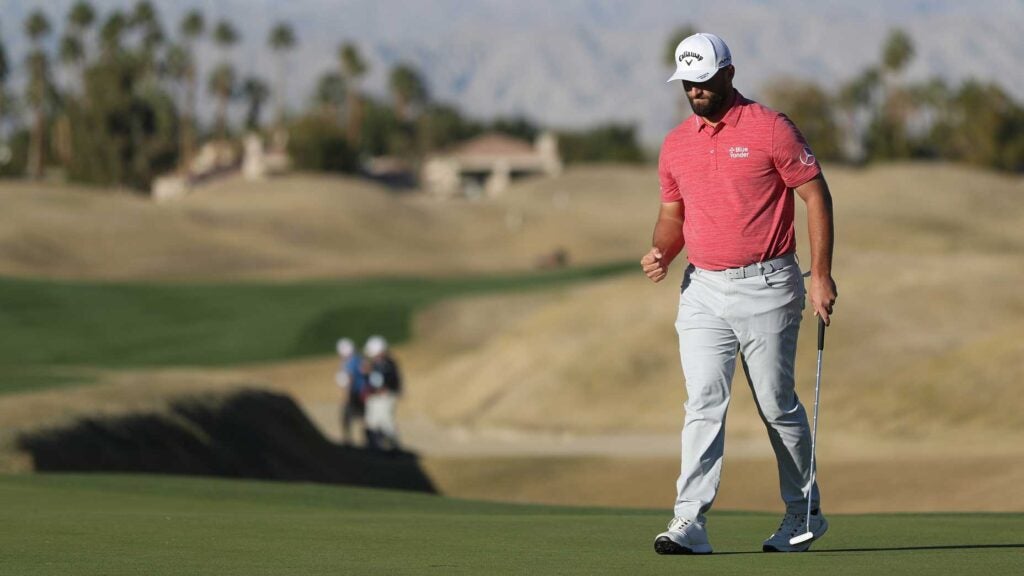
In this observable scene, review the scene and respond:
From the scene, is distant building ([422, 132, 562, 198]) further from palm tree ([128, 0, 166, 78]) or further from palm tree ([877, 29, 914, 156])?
palm tree ([877, 29, 914, 156])

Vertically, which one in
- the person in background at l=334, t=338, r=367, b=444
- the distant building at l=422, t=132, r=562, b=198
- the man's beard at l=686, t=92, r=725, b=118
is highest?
the man's beard at l=686, t=92, r=725, b=118

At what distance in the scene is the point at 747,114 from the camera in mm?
9172

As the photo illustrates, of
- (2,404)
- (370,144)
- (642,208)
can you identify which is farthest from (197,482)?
(370,144)

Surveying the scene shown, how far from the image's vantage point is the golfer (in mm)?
9078

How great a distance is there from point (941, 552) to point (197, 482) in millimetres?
10270

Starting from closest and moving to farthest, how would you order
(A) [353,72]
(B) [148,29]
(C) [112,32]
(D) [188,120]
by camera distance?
1. (C) [112,32]
2. (B) [148,29]
3. (A) [353,72]
4. (D) [188,120]

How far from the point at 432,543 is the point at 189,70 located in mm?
177866

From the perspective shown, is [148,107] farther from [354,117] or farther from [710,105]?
[710,105]

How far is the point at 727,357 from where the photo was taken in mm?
9180

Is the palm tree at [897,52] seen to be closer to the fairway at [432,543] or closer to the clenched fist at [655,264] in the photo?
the fairway at [432,543]

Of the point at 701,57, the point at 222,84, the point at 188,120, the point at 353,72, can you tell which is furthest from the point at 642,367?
the point at 222,84

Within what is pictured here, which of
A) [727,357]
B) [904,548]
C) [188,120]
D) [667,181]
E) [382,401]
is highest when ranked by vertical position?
[667,181]

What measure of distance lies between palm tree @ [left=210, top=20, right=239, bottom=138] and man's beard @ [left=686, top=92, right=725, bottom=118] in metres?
172

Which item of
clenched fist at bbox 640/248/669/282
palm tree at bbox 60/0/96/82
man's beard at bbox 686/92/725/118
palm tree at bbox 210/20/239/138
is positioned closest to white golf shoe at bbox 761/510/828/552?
clenched fist at bbox 640/248/669/282
